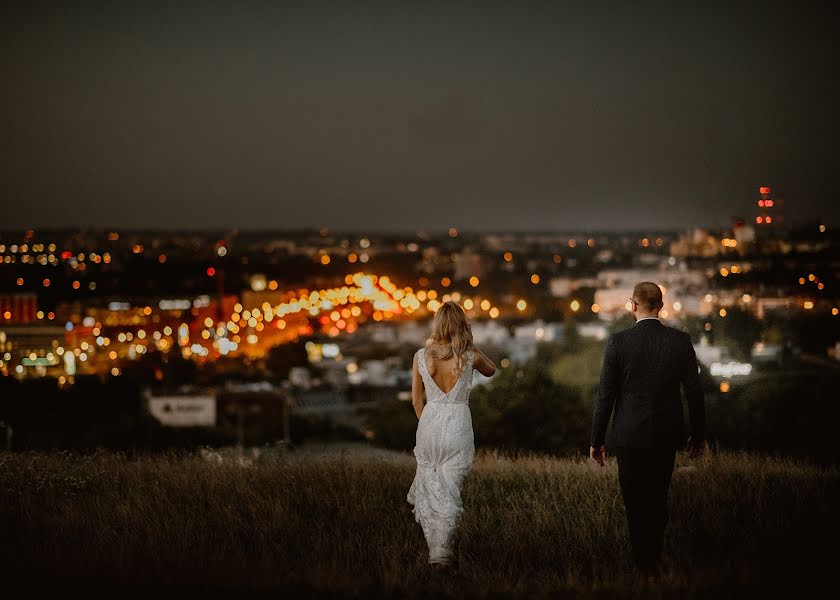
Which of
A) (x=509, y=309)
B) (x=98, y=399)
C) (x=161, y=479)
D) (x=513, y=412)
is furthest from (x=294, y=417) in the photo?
(x=509, y=309)

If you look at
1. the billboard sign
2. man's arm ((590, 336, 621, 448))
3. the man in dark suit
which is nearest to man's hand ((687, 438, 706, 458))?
the man in dark suit

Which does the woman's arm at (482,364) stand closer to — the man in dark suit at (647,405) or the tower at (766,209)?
the man in dark suit at (647,405)

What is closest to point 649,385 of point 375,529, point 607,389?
point 607,389

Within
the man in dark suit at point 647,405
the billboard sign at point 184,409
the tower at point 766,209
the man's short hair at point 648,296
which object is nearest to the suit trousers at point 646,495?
the man in dark suit at point 647,405

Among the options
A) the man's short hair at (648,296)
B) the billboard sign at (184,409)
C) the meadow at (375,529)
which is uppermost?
the man's short hair at (648,296)

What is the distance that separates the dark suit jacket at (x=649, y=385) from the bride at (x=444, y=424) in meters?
0.72

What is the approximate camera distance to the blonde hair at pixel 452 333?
4.83 metres

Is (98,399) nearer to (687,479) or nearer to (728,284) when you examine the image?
(728,284)

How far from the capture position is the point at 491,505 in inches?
261

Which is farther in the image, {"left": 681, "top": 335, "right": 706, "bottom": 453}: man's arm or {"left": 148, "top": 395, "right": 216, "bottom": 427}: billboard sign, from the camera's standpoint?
{"left": 148, "top": 395, "right": 216, "bottom": 427}: billboard sign

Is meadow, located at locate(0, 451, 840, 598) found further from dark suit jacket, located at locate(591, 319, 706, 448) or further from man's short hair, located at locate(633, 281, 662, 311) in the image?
man's short hair, located at locate(633, 281, 662, 311)

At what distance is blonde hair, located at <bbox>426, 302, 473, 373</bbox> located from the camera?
483 cm

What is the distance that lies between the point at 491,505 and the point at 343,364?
36528mm

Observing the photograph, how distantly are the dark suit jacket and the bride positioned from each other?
715 mm
